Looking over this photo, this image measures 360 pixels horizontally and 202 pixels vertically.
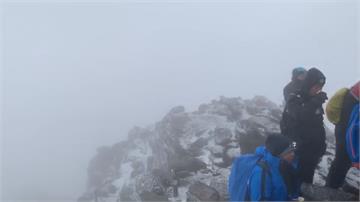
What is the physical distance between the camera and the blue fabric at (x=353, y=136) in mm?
6691

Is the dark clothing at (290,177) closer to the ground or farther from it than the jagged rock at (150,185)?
farther from it

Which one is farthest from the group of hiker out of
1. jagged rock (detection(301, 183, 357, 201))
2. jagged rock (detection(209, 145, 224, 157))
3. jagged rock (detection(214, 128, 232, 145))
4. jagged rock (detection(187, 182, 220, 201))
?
jagged rock (detection(214, 128, 232, 145))

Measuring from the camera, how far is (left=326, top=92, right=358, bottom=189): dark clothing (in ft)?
23.6

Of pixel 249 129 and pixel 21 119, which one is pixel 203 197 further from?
pixel 21 119

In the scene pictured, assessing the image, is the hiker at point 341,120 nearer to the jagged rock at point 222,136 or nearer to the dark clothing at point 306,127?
the dark clothing at point 306,127

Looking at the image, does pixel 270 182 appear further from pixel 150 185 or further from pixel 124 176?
pixel 124 176

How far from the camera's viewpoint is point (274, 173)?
19.2 feet

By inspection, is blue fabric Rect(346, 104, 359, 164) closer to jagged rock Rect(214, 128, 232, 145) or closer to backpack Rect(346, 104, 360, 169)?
backpack Rect(346, 104, 360, 169)

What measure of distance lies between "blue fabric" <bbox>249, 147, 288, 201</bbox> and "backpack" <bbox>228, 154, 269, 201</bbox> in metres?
0.05

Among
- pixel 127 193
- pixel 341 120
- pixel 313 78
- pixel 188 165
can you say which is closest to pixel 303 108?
pixel 313 78

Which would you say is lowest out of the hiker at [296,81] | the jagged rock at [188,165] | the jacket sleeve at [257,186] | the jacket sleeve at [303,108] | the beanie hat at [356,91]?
the jagged rock at [188,165]

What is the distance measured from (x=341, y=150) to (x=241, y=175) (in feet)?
9.02

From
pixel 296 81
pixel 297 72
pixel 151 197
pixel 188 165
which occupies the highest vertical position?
pixel 297 72

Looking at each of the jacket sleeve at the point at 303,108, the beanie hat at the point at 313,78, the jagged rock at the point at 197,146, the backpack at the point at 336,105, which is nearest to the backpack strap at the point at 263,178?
the jacket sleeve at the point at 303,108
